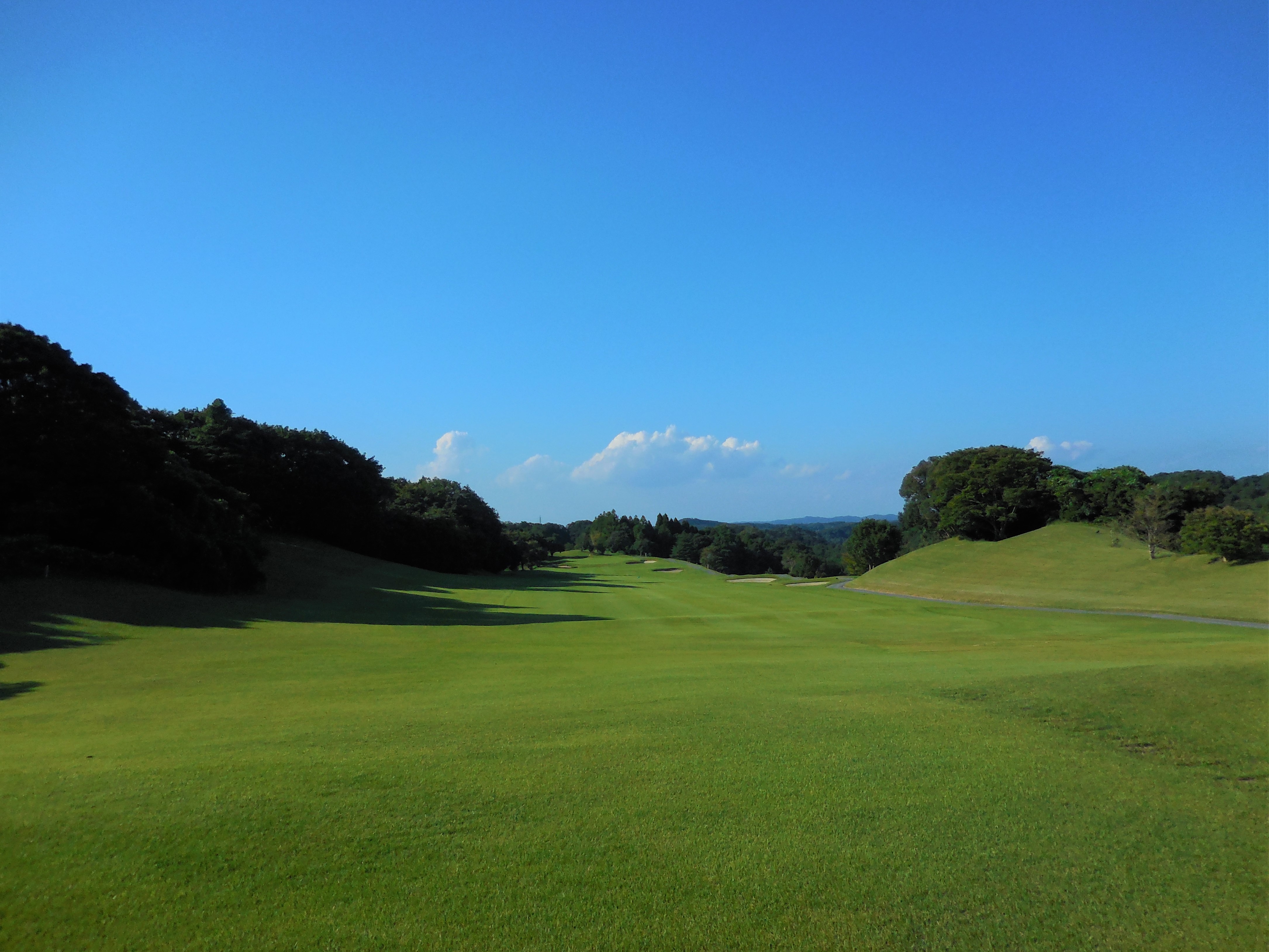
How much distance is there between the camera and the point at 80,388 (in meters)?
28.6

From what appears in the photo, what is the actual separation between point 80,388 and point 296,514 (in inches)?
1237

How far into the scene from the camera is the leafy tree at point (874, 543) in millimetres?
80125

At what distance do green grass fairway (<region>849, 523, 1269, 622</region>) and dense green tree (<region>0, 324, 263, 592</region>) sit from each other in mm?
40593

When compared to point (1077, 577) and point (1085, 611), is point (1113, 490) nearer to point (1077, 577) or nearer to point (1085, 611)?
point (1077, 577)

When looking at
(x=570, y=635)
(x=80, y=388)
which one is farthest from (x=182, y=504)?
(x=570, y=635)

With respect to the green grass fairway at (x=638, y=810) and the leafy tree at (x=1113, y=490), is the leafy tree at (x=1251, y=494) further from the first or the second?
the green grass fairway at (x=638, y=810)

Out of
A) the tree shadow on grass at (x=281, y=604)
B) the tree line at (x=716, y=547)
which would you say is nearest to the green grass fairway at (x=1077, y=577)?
the tree shadow on grass at (x=281, y=604)

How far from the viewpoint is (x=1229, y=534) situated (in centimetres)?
3450

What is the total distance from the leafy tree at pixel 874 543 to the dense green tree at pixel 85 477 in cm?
6727

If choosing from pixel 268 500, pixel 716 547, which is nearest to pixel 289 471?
pixel 268 500

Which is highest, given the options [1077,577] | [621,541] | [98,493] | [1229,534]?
[98,493]

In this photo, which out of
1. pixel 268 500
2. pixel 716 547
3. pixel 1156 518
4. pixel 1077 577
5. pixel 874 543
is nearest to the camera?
pixel 1156 518

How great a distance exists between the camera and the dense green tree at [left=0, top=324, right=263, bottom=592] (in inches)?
1033

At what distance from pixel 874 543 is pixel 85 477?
7265 cm
